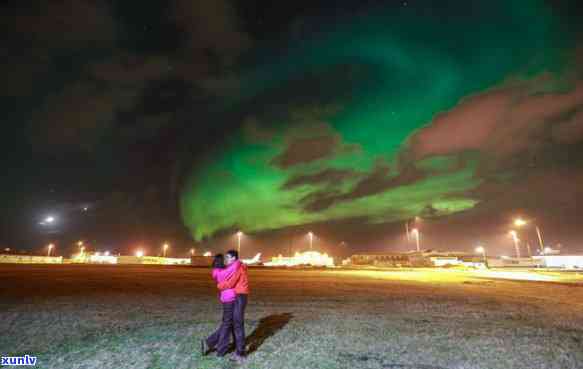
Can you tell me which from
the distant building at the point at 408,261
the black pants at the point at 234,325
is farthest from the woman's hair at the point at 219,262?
the distant building at the point at 408,261

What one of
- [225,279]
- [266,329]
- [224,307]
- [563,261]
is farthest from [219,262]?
[563,261]

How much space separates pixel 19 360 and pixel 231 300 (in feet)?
15.6

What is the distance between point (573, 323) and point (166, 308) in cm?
1431

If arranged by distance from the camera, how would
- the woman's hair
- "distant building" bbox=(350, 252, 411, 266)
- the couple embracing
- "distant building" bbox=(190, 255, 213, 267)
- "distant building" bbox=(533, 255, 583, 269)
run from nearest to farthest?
the couple embracing
the woman's hair
"distant building" bbox=(533, 255, 583, 269)
"distant building" bbox=(190, 255, 213, 267)
"distant building" bbox=(350, 252, 411, 266)

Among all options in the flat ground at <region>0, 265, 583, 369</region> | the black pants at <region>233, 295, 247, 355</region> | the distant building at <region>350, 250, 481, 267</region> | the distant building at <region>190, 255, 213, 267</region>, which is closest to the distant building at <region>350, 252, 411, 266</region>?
the distant building at <region>350, 250, 481, 267</region>

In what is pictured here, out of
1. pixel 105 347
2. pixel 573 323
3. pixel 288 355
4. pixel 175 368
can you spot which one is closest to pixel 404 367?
pixel 288 355

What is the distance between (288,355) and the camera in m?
6.71

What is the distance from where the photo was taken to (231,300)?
6574 mm

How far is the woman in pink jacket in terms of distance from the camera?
21.5 feet

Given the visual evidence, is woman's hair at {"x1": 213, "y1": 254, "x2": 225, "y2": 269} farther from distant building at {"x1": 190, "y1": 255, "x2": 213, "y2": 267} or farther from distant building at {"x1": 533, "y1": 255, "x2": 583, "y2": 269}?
distant building at {"x1": 533, "y1": 255, "x2": 583, "y2": 269}

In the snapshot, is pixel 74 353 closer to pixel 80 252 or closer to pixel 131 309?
pixel 131 309

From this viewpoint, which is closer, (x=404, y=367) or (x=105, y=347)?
(x=404, y=367)

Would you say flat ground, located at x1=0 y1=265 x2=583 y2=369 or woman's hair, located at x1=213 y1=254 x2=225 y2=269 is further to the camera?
woman's hair, located at x1=213 y1=254 x2=225 y2=269

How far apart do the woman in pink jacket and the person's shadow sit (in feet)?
2.37
